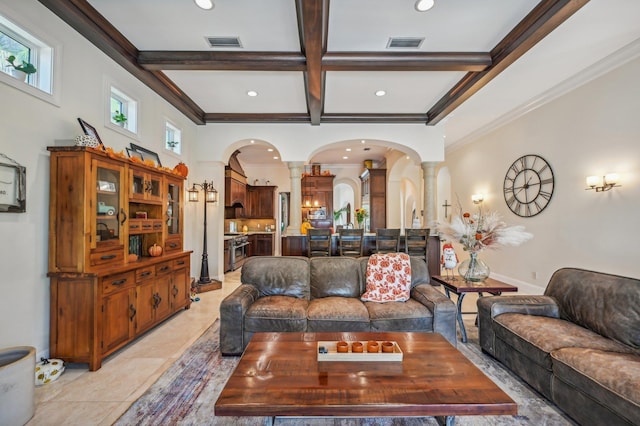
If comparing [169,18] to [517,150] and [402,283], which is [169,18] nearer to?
[402,283]

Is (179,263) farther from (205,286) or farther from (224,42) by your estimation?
(224,42)

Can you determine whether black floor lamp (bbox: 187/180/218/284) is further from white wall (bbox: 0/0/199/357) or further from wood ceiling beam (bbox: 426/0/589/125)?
wood ceiling beam (bbox: 426/0/589/125)

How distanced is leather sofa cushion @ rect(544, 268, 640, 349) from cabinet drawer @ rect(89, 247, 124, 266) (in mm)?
4261

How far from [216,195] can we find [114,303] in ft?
10.4

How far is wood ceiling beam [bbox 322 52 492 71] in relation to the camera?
3.57m

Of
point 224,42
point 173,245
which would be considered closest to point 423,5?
point 224,42

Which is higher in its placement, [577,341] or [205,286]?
[577,341]

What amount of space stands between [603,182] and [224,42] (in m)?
5.02

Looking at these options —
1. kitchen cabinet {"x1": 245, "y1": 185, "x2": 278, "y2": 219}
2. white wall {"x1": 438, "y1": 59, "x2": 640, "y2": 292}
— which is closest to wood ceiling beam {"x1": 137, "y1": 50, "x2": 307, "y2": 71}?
white wall {"x1": 438, "y1": 59, "x2": 640, "y2": 292}

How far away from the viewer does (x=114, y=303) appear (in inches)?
109

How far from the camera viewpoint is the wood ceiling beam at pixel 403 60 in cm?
357

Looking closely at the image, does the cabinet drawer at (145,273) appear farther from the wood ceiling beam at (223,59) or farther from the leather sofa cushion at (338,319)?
the wood ceiling beam at (223,59)

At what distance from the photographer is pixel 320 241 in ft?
16.2

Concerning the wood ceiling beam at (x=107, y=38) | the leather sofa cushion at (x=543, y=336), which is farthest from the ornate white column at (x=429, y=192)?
the wood ceiling beam at (x=107, y=38)
